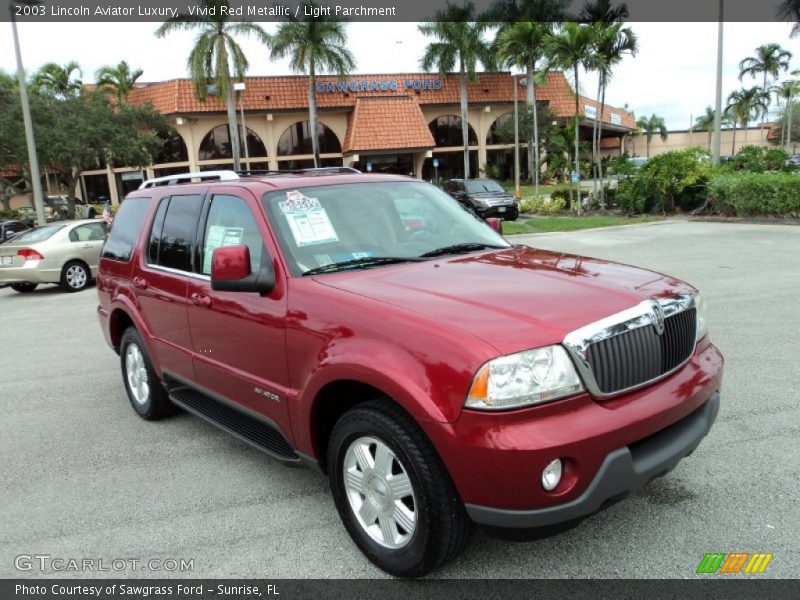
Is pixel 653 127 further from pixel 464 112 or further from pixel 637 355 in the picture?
pixel 637 355

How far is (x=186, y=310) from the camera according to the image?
14.1ft

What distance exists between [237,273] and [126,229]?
2578 mm

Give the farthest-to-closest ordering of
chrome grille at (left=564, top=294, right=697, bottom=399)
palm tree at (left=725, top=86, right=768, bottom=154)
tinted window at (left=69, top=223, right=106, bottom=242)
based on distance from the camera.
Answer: palm tree at (left=725, top=86, right=768, bottom=154), tinted window at (left=69, top=223, right=106, bottom=242), chrome grille at (left=564, top=294, right=697, bottom=399)

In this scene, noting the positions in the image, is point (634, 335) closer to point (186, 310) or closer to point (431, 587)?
point (431, 587)

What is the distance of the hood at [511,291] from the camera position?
8.75ft

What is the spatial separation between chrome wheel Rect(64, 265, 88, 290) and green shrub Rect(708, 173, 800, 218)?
1874cm

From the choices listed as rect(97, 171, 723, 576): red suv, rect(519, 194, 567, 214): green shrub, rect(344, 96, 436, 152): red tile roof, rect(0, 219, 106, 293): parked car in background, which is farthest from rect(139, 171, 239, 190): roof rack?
rect(344, 96, 436, 152): red tile roof

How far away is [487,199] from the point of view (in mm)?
24469

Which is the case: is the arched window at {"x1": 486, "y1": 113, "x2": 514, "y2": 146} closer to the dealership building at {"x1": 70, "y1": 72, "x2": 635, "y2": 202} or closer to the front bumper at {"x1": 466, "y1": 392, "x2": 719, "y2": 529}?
the dealership building at {"x1": 70, "y1": 72, "x2": 635, "y2": 202}

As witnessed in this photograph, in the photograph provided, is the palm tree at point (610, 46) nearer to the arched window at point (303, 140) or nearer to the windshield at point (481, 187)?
the windshield at point (481, 187)

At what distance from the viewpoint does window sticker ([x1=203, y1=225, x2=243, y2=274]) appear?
392 cm

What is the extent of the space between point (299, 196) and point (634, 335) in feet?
6.78

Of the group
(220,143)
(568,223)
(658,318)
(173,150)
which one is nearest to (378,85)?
(220,143)

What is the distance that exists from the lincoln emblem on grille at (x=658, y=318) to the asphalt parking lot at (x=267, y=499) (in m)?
1.07
